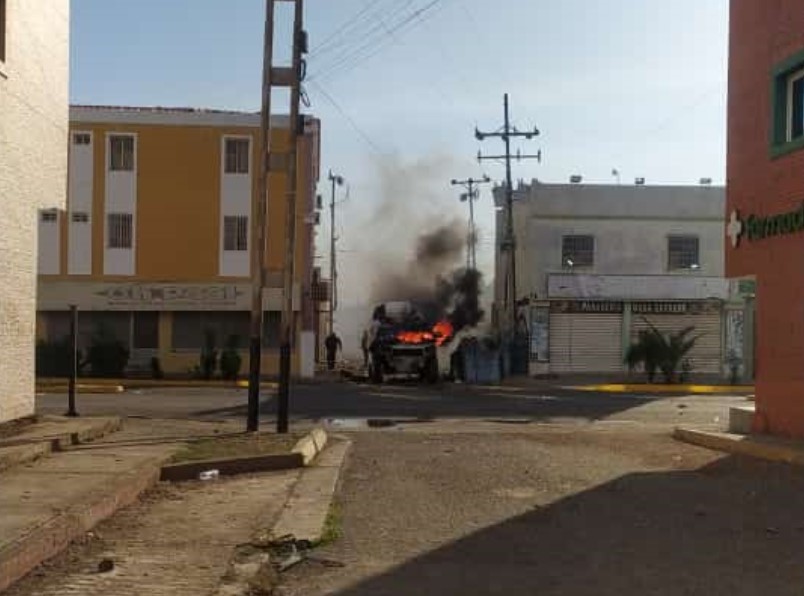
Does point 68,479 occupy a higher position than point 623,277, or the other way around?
point 623,277

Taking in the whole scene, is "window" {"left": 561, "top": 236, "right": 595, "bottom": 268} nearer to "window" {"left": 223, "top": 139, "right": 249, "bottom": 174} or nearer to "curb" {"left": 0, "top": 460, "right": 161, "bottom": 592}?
"window" {"left": 223, "top": 139, "right": 249, "bottom": 174}

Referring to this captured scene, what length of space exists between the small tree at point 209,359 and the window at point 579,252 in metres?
12.1

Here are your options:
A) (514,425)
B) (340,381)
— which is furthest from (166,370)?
(514,425)

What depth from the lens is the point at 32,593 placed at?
613 centimetres

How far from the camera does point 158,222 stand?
35562 mm

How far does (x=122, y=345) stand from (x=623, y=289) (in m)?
16.6

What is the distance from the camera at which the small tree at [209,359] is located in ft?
113

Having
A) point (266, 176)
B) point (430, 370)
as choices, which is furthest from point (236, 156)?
point (266, 176)

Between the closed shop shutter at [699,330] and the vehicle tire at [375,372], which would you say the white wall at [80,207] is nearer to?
the vehicle tire at [375,372]

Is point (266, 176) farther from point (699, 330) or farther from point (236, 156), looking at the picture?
point (699, 330)

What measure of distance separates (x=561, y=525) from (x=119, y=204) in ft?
96.1

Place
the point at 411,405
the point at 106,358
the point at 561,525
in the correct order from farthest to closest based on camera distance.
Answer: the point at 106,358
the point at 411,405
the point at 561,525

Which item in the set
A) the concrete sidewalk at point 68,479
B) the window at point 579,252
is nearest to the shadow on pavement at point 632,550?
the concrete sidewalk at point 68,479

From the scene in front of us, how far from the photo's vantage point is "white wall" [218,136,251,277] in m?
35.6
